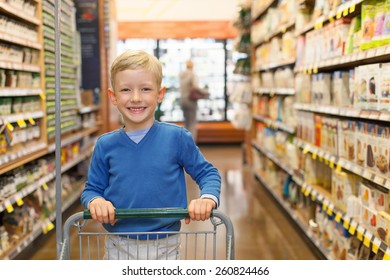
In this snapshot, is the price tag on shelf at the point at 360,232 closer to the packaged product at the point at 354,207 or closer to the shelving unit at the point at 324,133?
the shelving unit at the point at 324,133

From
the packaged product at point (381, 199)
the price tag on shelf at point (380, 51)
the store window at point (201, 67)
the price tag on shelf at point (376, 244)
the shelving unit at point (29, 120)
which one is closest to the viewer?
the price tag on shelf at point (380, 51)

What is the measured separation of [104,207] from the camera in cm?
192

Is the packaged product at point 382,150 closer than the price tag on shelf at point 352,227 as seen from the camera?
Yes

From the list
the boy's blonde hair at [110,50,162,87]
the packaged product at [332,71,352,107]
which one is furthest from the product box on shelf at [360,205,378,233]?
the boy's blonde hair at [110,50,162,87]

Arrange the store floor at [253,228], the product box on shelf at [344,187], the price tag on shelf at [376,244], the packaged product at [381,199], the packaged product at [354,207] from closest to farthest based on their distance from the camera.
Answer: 1. the price tag on shelf at [376,244]
2. the packaged product at [381,199]
3. the packaged product at [354,207]
4. the product box on shelf at [344,187]
5. the store floor at [253,228]

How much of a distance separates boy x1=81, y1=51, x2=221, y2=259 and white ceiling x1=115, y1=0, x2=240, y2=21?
11.7 metres

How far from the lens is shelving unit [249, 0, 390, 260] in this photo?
334 centimetres

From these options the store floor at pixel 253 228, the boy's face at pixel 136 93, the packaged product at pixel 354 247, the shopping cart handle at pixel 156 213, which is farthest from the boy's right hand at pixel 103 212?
the store floor at pixel 253 228

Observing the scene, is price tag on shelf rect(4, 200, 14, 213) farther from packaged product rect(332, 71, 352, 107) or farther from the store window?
the store window

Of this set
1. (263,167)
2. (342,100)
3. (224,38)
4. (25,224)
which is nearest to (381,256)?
(342,100)

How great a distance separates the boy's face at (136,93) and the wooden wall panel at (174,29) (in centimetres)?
1169

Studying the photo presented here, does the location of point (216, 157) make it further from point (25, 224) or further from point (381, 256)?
point (381, 256)

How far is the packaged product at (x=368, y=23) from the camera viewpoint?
3258mm

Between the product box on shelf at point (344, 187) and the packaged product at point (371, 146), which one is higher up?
the packaged product at point (371, 146)
